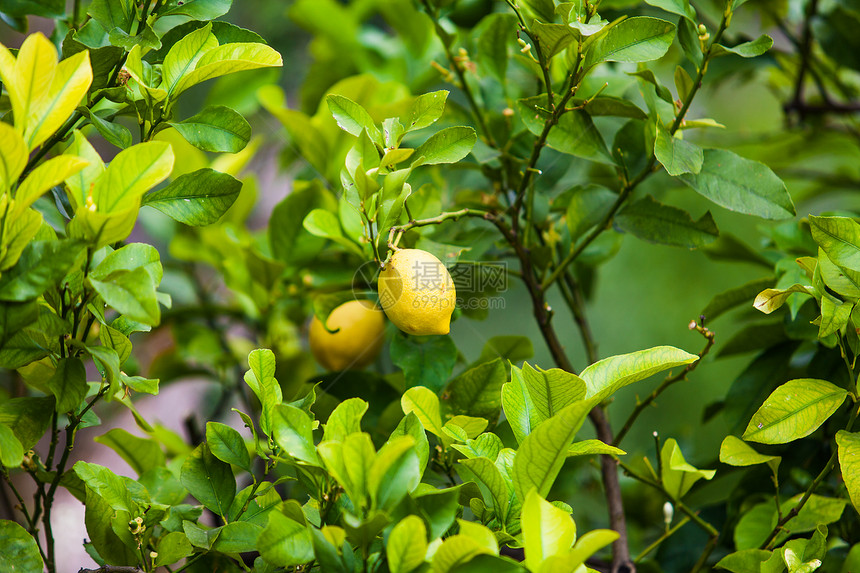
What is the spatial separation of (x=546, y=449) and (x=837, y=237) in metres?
0.24

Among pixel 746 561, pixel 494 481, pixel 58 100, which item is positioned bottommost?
pixel 746 561

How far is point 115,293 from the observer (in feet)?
1.16

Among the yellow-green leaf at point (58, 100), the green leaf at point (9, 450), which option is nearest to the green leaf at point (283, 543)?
the green leaf at point (9, 450)

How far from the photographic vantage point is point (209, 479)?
47cm

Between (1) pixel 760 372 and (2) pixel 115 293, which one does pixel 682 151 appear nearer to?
(1) pixel 760 372

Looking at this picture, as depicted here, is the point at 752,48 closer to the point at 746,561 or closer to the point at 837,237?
the point at 837,237

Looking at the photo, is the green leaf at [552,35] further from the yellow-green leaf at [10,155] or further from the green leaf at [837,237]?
the yellow-green leaf at [10,155]

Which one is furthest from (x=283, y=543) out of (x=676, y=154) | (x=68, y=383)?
(x=676, y=154)

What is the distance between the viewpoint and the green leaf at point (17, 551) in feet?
1.36

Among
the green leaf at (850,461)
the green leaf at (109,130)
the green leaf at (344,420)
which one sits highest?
the green leaf at (109,130)

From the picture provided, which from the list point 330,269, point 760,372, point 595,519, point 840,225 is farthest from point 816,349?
point 330,269

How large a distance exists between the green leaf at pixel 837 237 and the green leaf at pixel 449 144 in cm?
23

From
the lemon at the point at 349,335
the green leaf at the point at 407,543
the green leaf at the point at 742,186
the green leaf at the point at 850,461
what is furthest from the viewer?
the lemon at the point at 349,335

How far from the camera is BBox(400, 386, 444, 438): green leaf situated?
0.43 m
